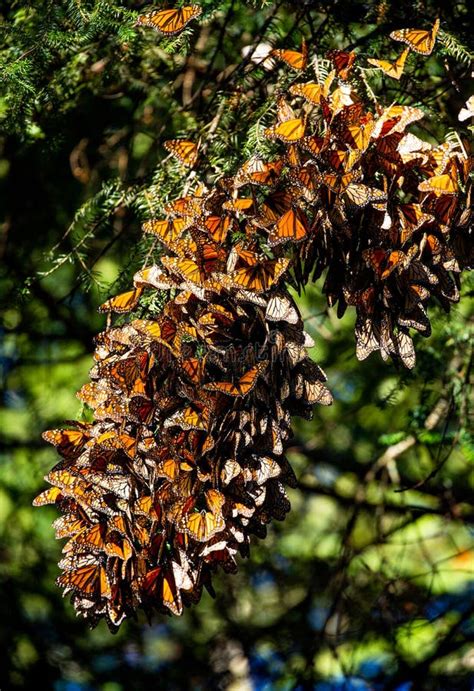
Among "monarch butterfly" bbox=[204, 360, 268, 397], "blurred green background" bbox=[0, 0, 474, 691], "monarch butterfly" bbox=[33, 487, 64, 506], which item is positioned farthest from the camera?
"blurred green background" bbox=[0, 0, 474, 691]

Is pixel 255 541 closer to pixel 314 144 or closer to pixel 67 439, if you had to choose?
pixel 67 439

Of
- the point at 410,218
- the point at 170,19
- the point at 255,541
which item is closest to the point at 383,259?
the point at 410,218

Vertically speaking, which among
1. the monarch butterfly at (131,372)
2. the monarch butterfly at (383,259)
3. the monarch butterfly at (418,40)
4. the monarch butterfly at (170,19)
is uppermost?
the monarch butterfly at (170,19)

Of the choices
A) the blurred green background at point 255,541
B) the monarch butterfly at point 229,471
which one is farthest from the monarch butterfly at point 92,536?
the blurred green background at point 255,541

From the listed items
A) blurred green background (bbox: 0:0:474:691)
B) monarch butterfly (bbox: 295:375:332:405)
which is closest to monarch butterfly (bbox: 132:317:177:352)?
monarch butterfly (bbox: 295:375:332:405)

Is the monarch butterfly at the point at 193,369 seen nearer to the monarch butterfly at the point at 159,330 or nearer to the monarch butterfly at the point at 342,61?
the monarch butterfly at the point at 159,330

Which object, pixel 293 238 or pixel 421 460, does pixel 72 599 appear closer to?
pixel 293 238

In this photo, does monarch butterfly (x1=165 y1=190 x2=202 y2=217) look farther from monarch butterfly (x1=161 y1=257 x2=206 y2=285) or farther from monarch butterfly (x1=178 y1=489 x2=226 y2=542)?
monarch butterfly (x1=178 y1=489 x2=226 y2=542)

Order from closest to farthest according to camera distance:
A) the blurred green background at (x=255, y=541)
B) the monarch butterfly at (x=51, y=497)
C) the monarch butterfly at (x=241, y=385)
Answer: the monarch butterfly at (x=241, y=385), the monarch butterfly at (x=51, y=497), the blurred green background at (x=255, y=541)
